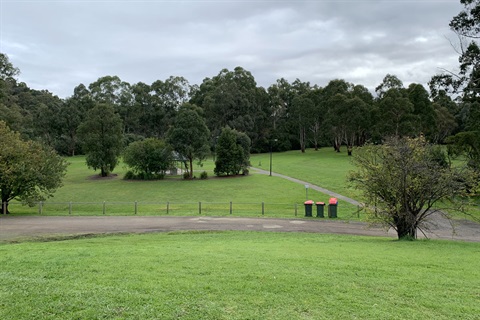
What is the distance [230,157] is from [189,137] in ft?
23.3

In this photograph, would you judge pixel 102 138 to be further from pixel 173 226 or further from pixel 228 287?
pixel 228 287

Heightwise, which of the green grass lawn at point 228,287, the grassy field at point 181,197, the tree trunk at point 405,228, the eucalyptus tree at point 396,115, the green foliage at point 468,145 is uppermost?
the eucalyptus tree at point 396,115

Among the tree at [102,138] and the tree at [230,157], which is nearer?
the tree at [102,138]

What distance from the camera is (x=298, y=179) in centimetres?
4847

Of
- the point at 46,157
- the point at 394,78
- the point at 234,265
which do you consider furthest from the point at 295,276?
the point at 394,78

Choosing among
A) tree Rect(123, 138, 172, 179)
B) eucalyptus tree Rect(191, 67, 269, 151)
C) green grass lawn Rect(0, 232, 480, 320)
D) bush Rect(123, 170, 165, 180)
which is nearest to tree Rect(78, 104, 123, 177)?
tree Rect(123, 138, 172, 179)

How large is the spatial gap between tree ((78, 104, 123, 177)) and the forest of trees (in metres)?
8.74

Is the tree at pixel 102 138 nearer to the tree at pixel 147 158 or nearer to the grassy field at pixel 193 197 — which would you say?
the grassy field at pixel 193 197

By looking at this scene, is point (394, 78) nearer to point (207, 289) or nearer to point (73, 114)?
point (73, 114)

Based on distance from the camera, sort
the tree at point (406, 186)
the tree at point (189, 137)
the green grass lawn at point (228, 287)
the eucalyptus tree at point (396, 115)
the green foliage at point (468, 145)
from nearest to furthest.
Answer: the green grass lawn at point (228, 287)
the tree at point (406, 186)
the green foliage at point (468, 145)
the tree at point (189, 137)
the eucalyptus tree at point (396, 115)

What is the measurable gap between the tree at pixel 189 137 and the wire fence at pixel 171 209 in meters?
22.7

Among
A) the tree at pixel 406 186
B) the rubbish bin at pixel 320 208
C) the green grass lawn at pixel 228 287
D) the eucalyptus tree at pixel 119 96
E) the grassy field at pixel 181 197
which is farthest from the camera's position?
the eucalyptus tree at pixel 119 96

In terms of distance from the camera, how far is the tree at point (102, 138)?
52.6m

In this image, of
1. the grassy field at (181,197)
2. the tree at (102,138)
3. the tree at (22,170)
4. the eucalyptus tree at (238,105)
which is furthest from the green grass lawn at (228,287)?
the eucalyptus tree at (238,105)
